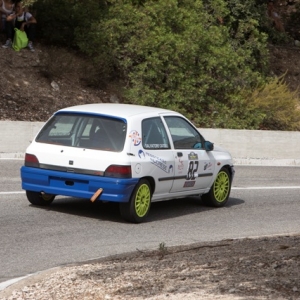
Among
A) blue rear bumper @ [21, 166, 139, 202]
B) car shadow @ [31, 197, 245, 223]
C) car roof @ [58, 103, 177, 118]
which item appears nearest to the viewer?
blue rear bumper @ [21, 166, 139, 202]

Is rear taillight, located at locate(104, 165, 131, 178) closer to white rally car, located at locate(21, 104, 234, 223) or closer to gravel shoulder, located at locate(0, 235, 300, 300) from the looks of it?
white rally car, located at locate(21, 104, 234, 223)

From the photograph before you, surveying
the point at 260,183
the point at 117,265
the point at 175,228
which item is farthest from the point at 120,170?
the point at 260,183

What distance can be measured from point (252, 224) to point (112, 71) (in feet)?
57.6

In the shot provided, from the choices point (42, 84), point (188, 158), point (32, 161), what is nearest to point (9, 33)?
point (42, 84)

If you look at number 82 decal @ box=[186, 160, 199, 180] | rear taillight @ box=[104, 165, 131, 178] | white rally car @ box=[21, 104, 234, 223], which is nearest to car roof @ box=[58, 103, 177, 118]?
white rally car @ box=[21, 104, 234, 223]

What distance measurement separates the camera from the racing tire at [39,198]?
13.4 m

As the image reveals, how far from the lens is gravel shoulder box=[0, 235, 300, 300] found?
749cm

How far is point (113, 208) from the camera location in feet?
45.8

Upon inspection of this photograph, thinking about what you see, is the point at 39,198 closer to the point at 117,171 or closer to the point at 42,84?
the point at 117,171

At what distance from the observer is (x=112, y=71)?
100 ft

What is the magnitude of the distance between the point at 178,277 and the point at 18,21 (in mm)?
20653

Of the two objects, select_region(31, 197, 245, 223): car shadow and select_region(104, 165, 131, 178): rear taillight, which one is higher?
select_region(104, 165, 131, 178): rear taillight

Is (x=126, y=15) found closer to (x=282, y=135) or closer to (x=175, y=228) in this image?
(x=282, y=135)

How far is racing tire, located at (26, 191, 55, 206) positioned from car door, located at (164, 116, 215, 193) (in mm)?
1857
